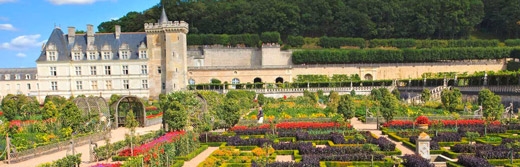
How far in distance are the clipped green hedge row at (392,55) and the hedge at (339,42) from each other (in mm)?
5967

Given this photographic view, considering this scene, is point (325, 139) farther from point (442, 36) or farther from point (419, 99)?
point (442, 36)

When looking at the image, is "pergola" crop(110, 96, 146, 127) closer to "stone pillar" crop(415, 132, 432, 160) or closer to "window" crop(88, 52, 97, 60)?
"stone pillar" crop(415, 132, 432, 160)

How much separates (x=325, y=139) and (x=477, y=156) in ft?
21.5

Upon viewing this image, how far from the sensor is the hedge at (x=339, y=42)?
227 feet

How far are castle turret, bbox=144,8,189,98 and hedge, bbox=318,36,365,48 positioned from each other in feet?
84.1

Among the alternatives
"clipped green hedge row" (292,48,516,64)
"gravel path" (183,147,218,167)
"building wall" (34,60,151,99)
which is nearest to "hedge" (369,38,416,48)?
"clipped green hedge row" (292,48,516,64)

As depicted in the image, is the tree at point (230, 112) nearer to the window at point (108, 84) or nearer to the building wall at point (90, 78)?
the building wall at point (90, 78)

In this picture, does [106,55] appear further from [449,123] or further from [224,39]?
[449,123]

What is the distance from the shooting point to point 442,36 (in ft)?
253

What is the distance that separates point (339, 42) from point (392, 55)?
924cm

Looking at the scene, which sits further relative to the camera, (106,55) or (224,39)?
(224,39)

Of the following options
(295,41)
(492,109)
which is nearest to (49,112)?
(492,109)

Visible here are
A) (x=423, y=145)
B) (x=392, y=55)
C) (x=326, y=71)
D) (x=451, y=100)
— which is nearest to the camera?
(x=423, y=145)

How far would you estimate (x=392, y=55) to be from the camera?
206 feet
